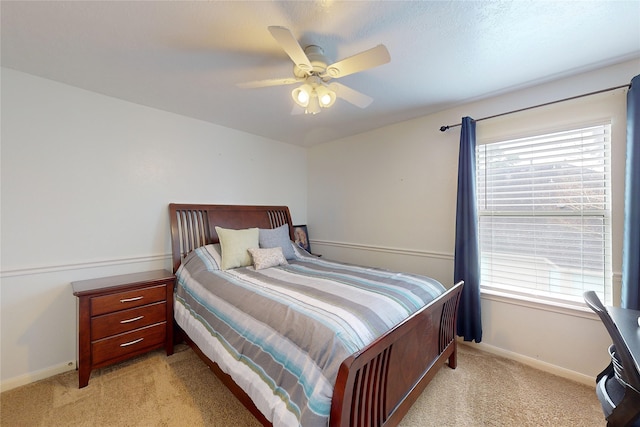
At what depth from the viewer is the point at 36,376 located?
6.68ft

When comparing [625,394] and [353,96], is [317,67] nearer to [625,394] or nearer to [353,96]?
[353,96]

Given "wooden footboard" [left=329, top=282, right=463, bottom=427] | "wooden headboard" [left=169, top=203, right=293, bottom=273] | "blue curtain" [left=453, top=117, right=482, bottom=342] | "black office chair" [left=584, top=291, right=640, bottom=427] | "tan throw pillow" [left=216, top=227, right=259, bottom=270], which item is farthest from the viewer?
"wooden headboard" [left=169, top=203, right=293, bottom=273]

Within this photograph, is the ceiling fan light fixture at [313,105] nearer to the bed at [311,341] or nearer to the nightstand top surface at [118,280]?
the bed at [311,341]

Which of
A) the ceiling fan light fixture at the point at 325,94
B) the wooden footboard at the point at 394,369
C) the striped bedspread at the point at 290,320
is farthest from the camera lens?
the ceiling fan light fixture at the point at 325,94

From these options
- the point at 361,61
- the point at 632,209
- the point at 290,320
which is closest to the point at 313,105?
the point at 361,61

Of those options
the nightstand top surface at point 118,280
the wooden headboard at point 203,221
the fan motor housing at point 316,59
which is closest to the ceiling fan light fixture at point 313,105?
the fan motor housing at point 316,59

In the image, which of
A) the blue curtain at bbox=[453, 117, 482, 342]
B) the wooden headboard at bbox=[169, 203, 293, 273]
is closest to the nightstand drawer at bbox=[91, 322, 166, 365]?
the wooden headboard at bbox=[169, 203, 293, 273]

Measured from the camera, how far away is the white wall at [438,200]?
1.96 metres

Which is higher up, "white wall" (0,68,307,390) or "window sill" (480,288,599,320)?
"white wall" (0,68,307,390)

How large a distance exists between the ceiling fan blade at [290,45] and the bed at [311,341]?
1500 mm

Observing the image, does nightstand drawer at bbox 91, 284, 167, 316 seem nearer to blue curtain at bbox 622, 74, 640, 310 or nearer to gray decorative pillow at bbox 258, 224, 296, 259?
gray decorative pillow at bbox 258, 224, 296, 259

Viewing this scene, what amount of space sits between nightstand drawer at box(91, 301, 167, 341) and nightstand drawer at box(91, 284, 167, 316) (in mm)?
40

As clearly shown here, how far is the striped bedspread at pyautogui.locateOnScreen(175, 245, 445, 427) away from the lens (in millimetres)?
1166

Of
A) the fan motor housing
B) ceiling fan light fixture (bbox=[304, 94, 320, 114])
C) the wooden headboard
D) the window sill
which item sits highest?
the fan motor housing
